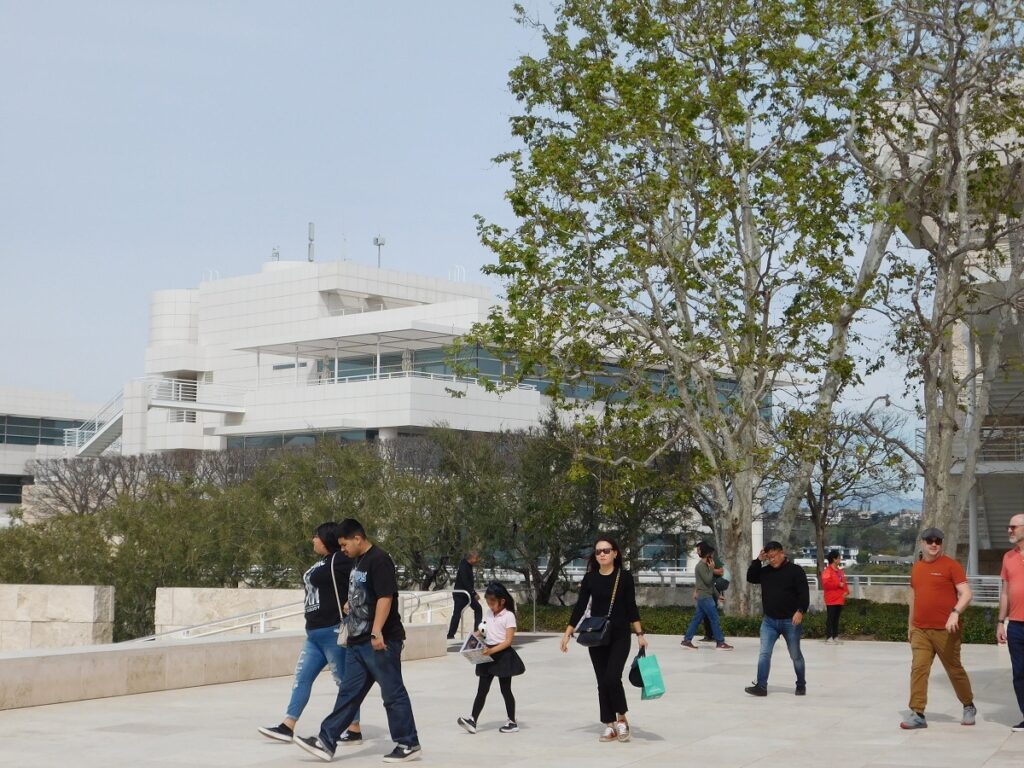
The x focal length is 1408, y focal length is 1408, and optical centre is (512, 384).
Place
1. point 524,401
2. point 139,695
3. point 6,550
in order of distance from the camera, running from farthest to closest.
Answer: point 524,401, point 6,550, point 139,695

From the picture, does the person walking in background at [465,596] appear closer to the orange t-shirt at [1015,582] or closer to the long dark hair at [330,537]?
the long dark hair at [330,537]

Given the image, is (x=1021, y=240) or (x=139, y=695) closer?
(x=139, y=695)

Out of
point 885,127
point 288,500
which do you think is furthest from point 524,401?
point 885,127

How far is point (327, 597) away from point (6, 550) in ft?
73.9

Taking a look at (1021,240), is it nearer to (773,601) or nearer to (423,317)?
(773,601)

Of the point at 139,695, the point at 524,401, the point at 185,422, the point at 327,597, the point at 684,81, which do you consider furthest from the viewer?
the point at 185,422

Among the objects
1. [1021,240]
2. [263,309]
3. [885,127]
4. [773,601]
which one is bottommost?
[773,601]

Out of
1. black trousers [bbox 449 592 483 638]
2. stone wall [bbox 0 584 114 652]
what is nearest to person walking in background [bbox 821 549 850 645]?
black trousers [bbox 449 592 483 638]

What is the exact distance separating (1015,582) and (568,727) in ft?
13.3

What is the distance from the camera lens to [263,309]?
81.8 meters

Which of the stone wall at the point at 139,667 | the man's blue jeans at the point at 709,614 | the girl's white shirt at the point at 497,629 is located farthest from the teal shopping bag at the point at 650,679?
the man's blue jeans at the point at 709,614

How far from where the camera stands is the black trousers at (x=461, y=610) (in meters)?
22.6

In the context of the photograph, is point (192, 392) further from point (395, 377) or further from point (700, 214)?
point (700, 214)

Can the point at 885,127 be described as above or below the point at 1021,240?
above
